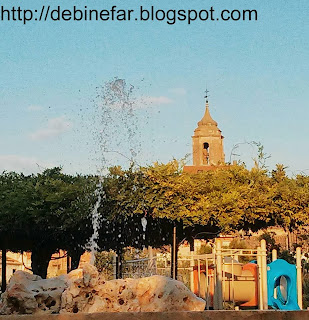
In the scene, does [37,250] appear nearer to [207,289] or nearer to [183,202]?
[183,202]

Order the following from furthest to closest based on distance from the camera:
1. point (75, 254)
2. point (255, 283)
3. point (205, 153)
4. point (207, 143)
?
1. point (207, 143)
2. point (205, 153)
3. point (75, 254)
4. point (255, 283)

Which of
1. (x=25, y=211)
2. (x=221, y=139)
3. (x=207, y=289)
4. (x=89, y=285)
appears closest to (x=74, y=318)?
(x=89, y=285)

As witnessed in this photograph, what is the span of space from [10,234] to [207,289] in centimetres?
810

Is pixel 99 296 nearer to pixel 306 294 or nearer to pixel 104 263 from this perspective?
pixel 306 294

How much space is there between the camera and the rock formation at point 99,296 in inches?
305

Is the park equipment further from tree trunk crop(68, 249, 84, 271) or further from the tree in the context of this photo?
tree trunk crop(68, 249, 84, 271)

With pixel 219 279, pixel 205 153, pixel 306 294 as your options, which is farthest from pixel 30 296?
pixel 205 153

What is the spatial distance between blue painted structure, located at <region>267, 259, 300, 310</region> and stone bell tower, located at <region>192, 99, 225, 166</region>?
379 ft

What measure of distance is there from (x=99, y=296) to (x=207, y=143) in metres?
128

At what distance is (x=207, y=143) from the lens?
134875mm

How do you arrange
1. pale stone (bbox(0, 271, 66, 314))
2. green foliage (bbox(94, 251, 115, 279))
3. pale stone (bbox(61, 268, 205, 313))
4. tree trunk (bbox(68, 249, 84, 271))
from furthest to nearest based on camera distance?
green foliage (bbox(94, 251, 115, 279)) < tree trunk (bbox(68, 249, 84, 271)) < pale stone (bbox(0, 271, 66, 314)) < pale stone (bbox(61, 268, 205, 313))

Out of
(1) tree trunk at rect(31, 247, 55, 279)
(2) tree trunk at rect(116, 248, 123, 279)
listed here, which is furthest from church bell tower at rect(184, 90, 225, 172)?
(1) tree trunk at rect(31, 247, 55, 279)

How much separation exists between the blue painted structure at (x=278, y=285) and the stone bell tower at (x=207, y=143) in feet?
379

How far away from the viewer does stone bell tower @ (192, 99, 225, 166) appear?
133 meters
